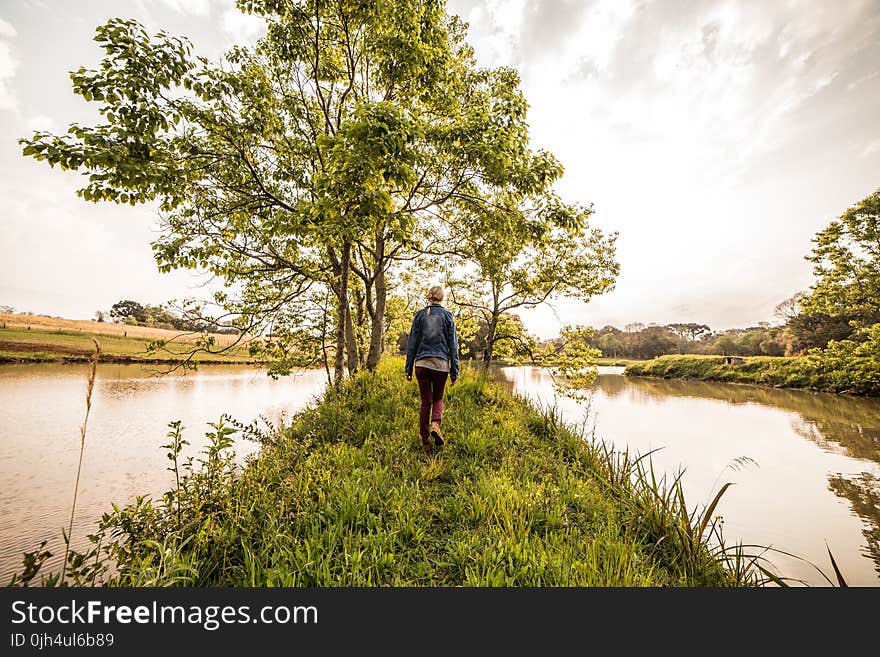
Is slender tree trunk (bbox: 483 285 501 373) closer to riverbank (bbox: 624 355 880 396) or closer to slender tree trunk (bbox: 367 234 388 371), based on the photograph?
slender tree trunk (bbox: 367 234 388 371)

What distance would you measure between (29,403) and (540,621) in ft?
53.9

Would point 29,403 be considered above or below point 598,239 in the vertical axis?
below

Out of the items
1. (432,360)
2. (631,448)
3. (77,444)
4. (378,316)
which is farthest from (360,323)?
(631,448)

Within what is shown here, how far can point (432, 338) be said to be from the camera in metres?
5.23

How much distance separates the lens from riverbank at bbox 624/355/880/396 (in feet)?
68.9

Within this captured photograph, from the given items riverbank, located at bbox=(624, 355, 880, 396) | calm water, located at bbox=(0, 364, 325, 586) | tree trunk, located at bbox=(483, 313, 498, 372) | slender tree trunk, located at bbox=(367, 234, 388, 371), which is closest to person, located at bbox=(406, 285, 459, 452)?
slender tree trunk, located at bbox=(367, 234, 388, 371)

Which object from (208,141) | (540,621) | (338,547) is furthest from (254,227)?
(540,621)

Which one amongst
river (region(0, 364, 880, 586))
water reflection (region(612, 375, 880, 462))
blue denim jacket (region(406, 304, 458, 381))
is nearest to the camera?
blue denim jacket (region(406, 304, 458, 381))

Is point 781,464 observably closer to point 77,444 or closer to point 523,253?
point 523,253

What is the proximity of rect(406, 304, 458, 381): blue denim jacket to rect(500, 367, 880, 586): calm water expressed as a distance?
271cm

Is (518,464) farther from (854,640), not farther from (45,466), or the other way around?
(45,466)

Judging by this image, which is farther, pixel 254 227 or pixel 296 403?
pixel 296 403

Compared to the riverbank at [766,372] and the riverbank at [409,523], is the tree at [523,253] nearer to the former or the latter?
the riverbank at [409,523]

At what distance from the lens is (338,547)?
111 inches
